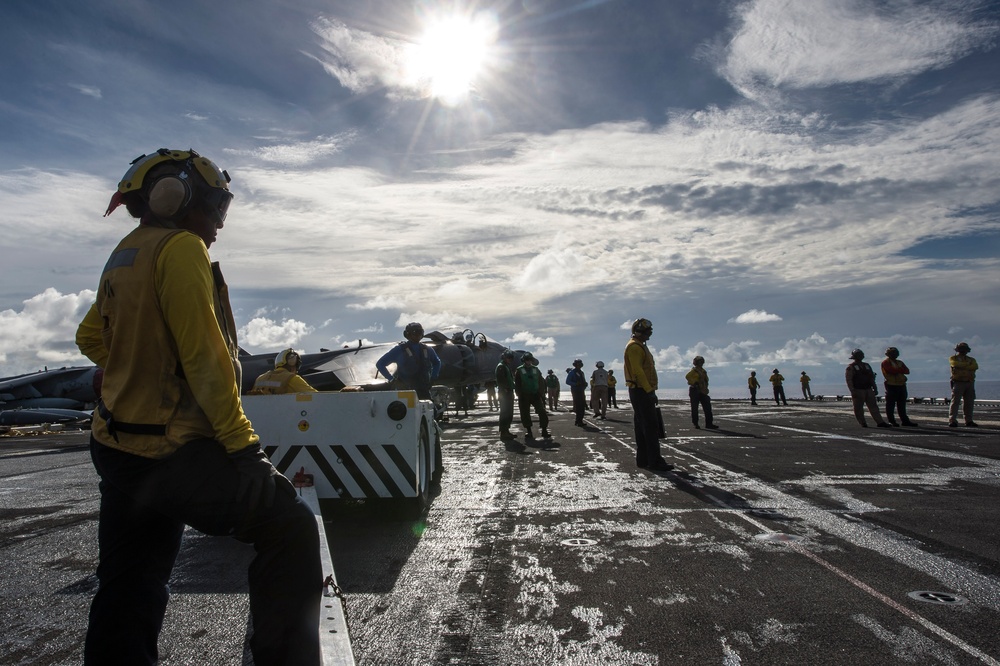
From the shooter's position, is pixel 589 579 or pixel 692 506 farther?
pixel 692 506

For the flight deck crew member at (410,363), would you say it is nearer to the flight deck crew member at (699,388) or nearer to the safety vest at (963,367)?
the flight deck crew member at (699,388)

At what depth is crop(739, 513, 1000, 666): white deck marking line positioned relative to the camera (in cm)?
287

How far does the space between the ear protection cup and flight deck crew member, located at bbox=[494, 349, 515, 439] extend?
11534 mm

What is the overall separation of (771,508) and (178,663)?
522 centimetres

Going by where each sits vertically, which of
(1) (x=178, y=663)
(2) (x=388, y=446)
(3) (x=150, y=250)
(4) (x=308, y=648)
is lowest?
(1) (x=178, y=663)

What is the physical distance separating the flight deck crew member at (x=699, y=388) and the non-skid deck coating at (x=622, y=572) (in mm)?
7118

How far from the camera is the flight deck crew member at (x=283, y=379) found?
293 inches

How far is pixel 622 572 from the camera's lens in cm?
425

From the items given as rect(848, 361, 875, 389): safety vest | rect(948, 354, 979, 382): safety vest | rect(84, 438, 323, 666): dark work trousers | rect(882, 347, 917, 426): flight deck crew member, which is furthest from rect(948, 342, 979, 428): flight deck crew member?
rect(84, 438, 323, 666): dark work trousers

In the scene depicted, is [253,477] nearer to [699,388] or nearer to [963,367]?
[699,388]

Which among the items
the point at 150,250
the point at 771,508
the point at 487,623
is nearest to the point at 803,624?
the point at 487,623

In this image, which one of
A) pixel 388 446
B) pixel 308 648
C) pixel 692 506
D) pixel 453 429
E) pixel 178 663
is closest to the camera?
pixel 308 648

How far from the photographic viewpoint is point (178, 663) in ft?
9.79

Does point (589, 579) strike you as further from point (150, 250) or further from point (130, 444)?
point (150, 250)
